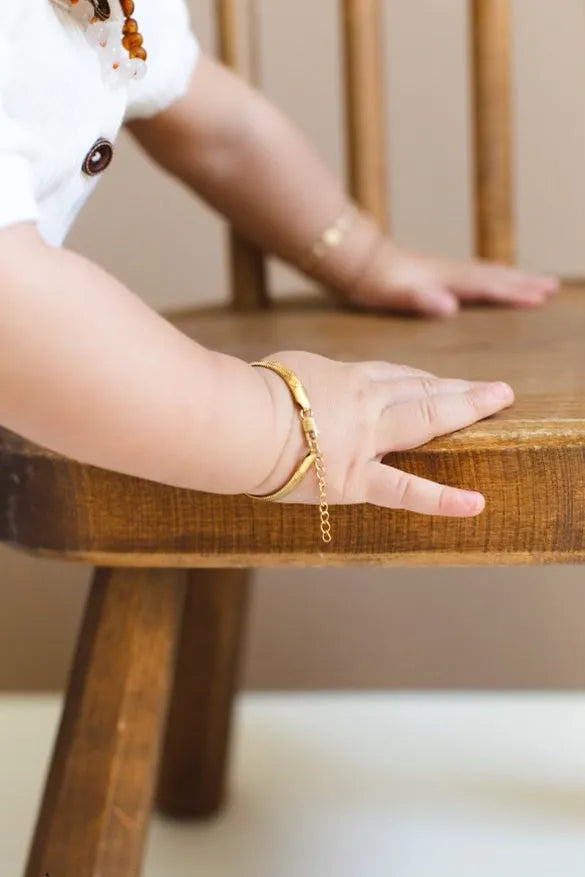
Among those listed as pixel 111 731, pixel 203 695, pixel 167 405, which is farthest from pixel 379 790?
pixel 167 405

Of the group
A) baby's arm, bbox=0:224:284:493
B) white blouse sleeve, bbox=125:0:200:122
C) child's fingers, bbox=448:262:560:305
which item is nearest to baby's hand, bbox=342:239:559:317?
child's fingers, bbox=448:262:560:305

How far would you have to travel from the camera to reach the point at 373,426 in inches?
14.4

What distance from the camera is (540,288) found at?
60cm

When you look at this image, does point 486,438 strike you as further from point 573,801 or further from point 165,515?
point 573,801

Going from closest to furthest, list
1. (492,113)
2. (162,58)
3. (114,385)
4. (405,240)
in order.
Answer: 1. (114,385)
2. (162,58)
3. (492,113)
4. (405,240)

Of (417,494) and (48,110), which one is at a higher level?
(48,110)

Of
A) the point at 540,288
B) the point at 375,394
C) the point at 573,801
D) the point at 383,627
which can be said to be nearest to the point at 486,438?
the point at 375,394

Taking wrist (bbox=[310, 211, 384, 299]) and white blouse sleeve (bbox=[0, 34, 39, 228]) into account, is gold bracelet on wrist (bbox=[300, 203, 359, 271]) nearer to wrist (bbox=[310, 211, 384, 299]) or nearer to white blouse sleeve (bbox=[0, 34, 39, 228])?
wrist (bbox=[310, 211, 384, 299])

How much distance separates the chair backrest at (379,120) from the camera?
632mm

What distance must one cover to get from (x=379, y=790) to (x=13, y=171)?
473mm

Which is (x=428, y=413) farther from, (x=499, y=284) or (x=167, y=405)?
(x=499, y=284)

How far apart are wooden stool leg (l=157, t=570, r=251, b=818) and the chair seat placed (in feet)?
0.83

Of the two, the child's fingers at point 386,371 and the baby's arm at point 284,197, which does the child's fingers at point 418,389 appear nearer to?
the child's fingers at point 386,371

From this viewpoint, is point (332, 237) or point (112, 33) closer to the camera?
point (112, 33)
